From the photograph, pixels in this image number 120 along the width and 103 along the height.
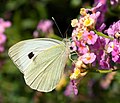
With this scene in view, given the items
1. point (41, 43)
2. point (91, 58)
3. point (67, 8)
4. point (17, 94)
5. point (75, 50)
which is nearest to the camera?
point (91, 58)

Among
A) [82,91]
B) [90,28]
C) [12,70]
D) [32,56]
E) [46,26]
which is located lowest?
[82,91]

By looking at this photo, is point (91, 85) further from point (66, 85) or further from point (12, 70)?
point (12, 70)

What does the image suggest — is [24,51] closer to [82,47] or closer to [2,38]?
[82,47]

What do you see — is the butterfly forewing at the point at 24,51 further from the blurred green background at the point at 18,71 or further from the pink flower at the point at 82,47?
the blurred green background at the point at 18,71

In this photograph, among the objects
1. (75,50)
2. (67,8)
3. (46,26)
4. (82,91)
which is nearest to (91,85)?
(82,91)

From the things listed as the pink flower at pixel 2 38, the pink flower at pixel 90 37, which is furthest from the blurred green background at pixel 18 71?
the pink flower at pixel 90 37

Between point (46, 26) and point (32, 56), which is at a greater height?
point (32, 56)

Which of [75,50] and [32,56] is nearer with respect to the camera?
A: [75,50]
